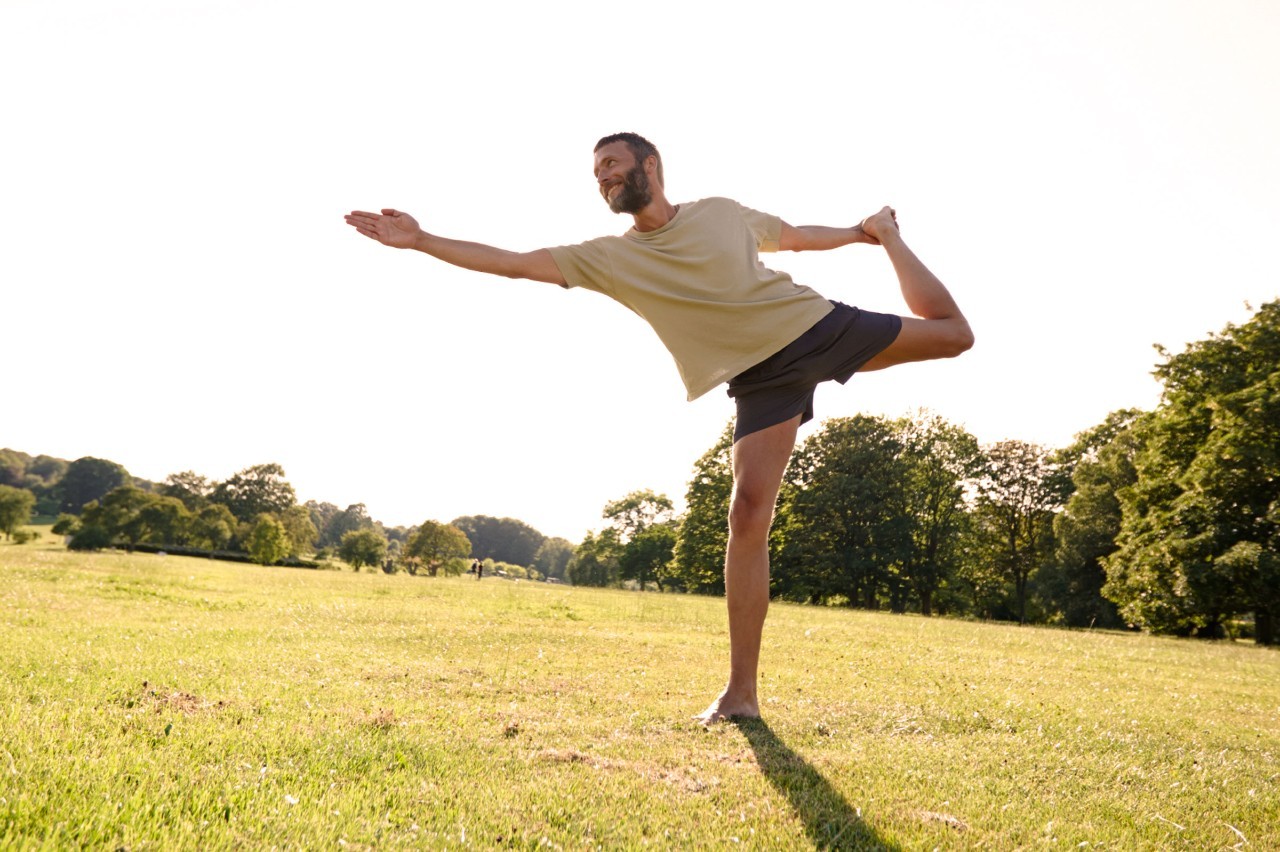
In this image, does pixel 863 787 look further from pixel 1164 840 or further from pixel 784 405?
pixel 784 405

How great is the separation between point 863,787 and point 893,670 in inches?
202

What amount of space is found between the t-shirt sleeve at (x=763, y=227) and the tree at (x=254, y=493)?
372ft

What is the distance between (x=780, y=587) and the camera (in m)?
60.3

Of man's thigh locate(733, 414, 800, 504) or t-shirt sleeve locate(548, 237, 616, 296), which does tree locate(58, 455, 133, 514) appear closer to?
t-shirt sleeve locate(548, 237, 616, 296)

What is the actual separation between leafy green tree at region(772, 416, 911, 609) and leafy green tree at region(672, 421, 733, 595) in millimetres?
4718

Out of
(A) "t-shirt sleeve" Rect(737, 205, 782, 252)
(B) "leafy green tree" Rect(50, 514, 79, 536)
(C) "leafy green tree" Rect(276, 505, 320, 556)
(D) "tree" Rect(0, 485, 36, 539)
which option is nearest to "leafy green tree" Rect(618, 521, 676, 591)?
(C) "leafy green tree" Rect(276, 505, 320, 556)

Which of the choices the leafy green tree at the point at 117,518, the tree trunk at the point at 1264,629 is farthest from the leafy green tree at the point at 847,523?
the leafy green tree at the point at 117,518

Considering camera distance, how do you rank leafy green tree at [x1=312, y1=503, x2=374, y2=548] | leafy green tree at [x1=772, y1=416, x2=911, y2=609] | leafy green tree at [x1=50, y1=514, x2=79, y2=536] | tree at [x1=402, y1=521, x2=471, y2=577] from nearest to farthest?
leafy green tree at [x1=772, y1=416, x2=911, y2=609] < leafy green tree at [x1=50, y1=514, x2=79, y2=536] < tree at [x1=402, y1=521, x2=471, y2=577] < leafy green tree at [x1=312, y1=503, x2=374, y2=548]

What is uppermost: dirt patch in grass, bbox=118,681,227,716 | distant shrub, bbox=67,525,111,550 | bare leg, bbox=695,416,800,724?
bare leg, bbox=695,416,800,724

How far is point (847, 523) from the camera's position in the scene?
5941 centimetres

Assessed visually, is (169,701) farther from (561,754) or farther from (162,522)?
(162,522)

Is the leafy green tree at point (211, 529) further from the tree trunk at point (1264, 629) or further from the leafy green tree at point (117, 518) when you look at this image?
the tree trunk at point (1264, 629)

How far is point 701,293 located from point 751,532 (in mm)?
1473

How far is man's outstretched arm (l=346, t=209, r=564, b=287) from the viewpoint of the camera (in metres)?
4.70
